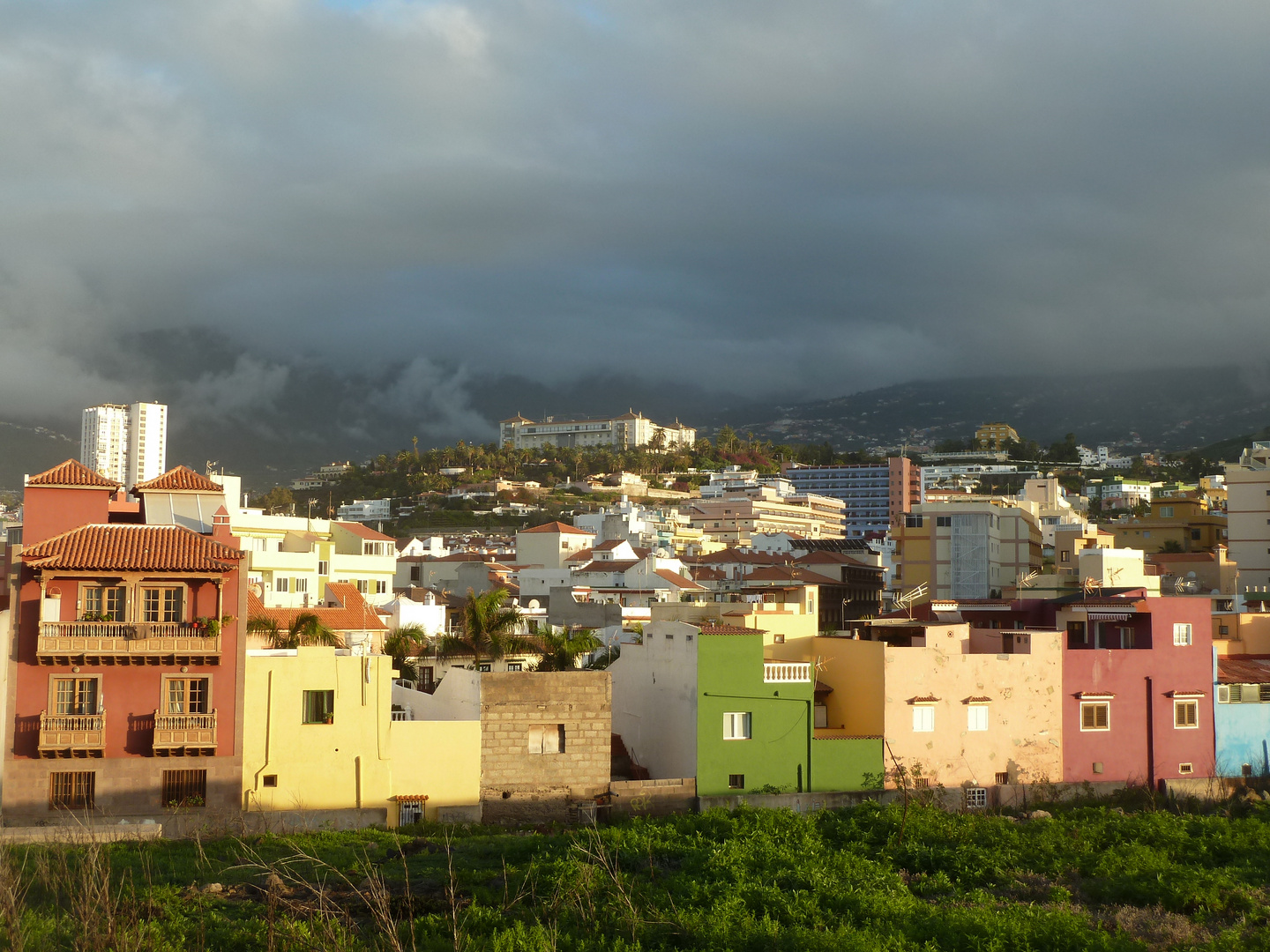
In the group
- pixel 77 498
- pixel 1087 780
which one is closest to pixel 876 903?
pixel 1087 780

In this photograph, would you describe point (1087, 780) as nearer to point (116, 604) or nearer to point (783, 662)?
point (783, 662)

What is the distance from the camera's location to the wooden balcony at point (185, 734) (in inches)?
1264

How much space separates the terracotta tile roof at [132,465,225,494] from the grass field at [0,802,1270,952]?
10954 millimetres

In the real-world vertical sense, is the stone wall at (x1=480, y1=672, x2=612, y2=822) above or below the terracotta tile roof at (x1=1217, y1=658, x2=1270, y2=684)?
below

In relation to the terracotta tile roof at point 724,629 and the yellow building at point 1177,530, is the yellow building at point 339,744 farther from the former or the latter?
the yellow building at point 1177,530

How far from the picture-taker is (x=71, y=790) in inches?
1247

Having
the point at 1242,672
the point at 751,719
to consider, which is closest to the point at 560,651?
the point at 751,719

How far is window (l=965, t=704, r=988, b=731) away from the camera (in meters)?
39.7

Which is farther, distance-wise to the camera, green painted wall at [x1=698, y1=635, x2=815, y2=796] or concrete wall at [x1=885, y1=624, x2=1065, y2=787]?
concrete wall at [x1=885, y1=624, x2=1065, y2=787]

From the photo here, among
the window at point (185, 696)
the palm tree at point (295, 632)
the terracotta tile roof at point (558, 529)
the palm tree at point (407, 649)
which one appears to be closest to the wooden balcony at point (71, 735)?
the window at point (185, 696)

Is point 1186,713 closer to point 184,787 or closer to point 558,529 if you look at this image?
point 184,787

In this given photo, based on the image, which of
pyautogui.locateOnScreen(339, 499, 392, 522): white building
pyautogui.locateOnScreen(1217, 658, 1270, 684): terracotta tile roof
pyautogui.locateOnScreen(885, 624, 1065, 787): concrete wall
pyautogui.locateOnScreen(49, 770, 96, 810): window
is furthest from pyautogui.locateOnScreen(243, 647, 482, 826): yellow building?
pyautogui.locateOnScreen(339, 499, 392, 522): white building

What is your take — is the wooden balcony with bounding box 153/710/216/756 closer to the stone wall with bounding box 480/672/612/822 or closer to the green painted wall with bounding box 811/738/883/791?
the stone wall with bounding box 480/672/612/822

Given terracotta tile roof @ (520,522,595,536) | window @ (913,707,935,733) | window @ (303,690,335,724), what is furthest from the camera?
terracotta tile roof @ (520,522,595,536)
